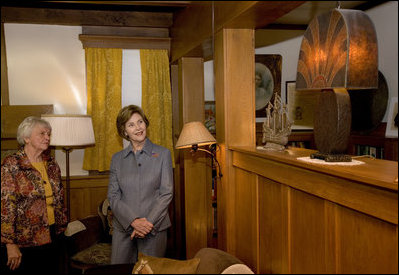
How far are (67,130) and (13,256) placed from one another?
3.87 feet

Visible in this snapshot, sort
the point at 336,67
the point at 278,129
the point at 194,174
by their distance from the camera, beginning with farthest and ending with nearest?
the point at 194,174 → the point at 278,129 → the point at 336,67

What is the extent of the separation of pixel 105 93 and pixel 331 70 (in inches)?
122

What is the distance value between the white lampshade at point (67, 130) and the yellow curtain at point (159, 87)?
1.15 m

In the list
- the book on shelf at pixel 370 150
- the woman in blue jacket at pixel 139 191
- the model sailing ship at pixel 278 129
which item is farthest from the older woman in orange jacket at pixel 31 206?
the book on shelf at pixel 370 150

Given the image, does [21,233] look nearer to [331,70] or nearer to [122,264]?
[122,264]

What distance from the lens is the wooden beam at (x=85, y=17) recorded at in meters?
4.34

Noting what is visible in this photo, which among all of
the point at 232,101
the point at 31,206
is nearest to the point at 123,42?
the point at 232,101

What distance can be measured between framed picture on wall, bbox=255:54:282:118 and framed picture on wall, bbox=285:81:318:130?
0.89ft

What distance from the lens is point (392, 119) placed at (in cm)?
441

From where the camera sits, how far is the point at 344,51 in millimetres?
1896

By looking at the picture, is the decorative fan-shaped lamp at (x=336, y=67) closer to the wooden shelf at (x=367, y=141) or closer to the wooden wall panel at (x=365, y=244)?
the wooden wall panel at (x=365, y=244)

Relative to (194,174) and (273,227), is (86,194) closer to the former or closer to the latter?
(194,174)

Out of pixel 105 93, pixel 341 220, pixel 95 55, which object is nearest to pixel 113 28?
pixel 95 55

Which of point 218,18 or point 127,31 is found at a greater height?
point 127,31
